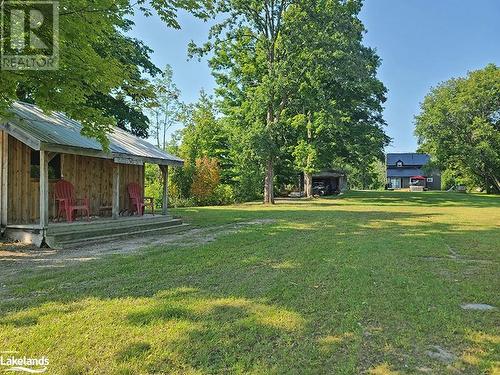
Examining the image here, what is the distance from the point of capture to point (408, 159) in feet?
253

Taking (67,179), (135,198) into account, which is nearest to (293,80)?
(135,198)

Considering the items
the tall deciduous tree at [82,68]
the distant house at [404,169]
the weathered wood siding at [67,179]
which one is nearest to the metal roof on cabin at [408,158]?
the distant house at [404,169]

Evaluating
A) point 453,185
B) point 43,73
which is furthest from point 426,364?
point 453,185

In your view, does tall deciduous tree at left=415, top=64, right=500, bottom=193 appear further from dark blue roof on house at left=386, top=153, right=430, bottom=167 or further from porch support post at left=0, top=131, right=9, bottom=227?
porch support post at left=0, top=131, right=9, bottom=227

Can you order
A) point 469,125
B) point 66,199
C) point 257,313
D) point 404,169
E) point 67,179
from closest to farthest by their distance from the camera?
point 257,313
point 66,199
point 67,179
point 469,125
point 404,169

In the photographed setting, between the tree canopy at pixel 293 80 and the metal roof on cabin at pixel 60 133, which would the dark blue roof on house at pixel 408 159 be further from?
the metal roof on cabin at pixel 60 133

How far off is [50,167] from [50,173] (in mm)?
161

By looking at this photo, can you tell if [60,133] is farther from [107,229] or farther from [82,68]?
[82,68]

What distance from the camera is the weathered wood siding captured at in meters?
9.84

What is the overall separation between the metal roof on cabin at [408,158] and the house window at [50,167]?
243 ft

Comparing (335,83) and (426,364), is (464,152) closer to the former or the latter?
(335,83)

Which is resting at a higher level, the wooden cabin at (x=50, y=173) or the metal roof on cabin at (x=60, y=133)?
the metal roof on cabin at (x=60, y=133)

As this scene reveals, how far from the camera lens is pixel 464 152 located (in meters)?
38.2

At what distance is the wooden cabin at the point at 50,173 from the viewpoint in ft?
28.9
